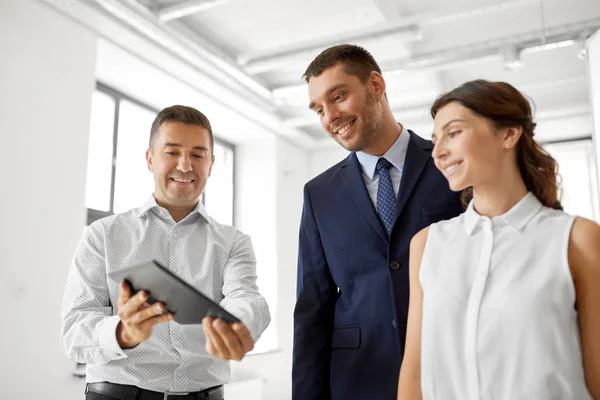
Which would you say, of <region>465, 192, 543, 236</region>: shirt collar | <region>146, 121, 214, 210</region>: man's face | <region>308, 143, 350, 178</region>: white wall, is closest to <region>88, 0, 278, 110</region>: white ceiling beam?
<region>308, 143, 350, 178</region>: white wall

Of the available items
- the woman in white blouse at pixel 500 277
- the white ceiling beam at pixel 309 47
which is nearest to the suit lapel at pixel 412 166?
the woman in white blouse at pixel 500 277

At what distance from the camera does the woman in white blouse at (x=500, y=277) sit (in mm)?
1146

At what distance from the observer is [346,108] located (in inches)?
68.9

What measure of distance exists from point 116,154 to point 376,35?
2.82 metres

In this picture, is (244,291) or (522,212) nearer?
(522,212)

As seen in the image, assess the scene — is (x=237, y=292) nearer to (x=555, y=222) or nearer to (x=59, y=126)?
(x=555, y=222)

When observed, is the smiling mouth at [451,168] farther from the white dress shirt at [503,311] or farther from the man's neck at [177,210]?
the man's neck at [177,210]

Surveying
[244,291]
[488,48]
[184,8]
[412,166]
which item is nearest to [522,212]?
[412,166]

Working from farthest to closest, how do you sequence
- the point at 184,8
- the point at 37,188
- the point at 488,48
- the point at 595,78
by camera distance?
the point at 488,48 → the point at 595,78 → the point at 184,8 → the point at 37,188

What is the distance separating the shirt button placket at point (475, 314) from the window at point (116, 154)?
4.37 meters

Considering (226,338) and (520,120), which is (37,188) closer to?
(226,338)

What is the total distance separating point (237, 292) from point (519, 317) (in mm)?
879

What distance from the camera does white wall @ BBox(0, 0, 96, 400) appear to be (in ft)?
11.8

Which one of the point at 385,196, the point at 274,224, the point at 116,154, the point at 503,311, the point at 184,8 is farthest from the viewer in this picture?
the point at 274,224
